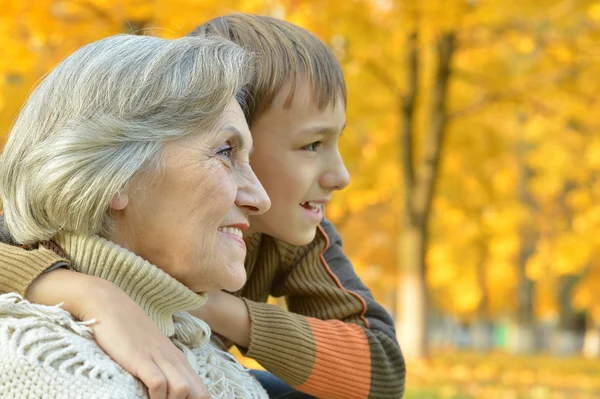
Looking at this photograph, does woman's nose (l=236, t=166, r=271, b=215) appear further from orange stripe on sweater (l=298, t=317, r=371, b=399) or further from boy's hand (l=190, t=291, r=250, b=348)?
orange stripe on sweater (l=298, t=317, r=371, b=399)

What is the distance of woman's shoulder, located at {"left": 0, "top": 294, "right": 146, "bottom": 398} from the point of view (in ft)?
4.78

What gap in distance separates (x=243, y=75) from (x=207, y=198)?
0.29 m

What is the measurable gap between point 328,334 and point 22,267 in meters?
0.94

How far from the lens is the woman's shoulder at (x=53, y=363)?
1.46 m

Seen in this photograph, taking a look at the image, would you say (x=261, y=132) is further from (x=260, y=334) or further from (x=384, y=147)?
(x=384, y=147)

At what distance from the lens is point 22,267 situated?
1.66m

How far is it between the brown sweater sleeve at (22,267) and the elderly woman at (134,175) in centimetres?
3

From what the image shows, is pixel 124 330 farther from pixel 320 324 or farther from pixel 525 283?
pixel 525 283

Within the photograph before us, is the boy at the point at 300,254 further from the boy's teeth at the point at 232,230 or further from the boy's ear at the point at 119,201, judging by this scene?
the boy's ear at the point at 119,201

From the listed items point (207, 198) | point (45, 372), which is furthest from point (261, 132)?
point (45, 372)

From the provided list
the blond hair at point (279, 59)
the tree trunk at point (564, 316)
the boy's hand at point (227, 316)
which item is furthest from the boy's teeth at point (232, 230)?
the tree trunk at point (564, 316)

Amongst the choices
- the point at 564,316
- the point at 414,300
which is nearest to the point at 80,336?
the point at 414,300

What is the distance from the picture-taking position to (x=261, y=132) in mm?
2424

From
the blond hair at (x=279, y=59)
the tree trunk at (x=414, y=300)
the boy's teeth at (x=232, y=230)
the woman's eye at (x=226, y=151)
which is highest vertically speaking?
the tree trunk at (x=414, y=300)
